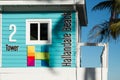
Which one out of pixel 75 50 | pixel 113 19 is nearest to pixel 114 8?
pixel 113 19

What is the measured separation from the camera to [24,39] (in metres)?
38.2

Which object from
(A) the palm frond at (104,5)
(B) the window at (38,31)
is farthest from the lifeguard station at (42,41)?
(A) the palm frond at (104,5)

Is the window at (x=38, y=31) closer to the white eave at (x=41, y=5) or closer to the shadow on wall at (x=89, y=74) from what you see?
the white eave at (x=41, y=5)

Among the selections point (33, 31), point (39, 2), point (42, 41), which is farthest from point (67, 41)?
point (39, 2)

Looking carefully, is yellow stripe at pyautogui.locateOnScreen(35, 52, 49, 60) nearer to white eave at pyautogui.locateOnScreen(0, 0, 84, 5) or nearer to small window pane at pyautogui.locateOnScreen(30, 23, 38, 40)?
small window pane at pyautogui.locateOnScreen(30, 23, 38, 40)

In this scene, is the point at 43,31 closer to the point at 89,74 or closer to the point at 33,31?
the point at 33,31

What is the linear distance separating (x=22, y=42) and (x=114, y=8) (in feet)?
16.2

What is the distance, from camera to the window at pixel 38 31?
125ft

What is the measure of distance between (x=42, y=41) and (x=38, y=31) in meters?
0.52

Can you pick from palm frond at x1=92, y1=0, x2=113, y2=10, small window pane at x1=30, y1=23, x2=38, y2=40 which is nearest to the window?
small window pane at x1=30, y1=23, x2=38, y2=40

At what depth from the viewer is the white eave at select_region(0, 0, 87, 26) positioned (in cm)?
3762

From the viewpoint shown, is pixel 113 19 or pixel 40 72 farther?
pixel 113 19

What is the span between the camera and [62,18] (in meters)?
38.1

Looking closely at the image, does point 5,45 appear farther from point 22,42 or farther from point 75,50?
point 75,50
